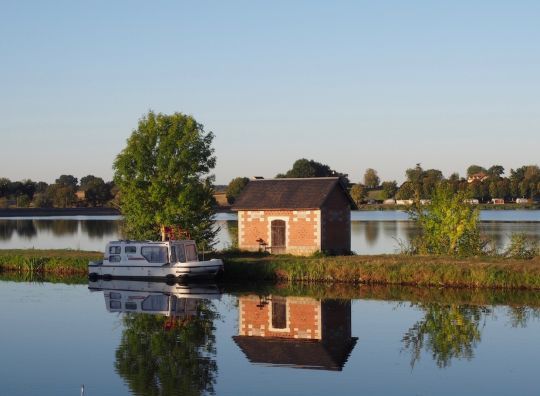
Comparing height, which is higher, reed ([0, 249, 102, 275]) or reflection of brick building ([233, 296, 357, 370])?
reed ([0, 249, 102, 275])

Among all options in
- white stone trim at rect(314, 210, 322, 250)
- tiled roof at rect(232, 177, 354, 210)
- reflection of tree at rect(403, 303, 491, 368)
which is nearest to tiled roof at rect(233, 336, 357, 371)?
reflection of tree at rect(403, 303, 491, 368)

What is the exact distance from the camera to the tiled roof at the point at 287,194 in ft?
147

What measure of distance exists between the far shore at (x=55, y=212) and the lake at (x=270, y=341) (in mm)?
120678

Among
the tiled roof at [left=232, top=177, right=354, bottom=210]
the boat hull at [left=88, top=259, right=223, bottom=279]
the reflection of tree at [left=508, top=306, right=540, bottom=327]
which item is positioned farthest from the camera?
the tiled roof at [left=232, top=177, right=354, bottom=210]

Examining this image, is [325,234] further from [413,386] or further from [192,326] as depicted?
[413,386]

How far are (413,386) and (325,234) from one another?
81.9 ft

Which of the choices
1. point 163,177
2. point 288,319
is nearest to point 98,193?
point 163,177

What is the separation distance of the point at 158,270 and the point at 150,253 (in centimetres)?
103

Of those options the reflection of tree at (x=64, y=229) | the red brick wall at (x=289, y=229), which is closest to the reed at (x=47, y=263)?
the red brick wall at (x=289, y=229)

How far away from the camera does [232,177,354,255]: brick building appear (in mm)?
44469

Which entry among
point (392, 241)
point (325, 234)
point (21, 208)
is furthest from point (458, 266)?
point (21, 208)

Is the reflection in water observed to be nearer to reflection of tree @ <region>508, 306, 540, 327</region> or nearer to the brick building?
the brick building

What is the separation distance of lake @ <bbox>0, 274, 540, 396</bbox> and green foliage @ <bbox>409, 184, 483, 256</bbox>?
749cm

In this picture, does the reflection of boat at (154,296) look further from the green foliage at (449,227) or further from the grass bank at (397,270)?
the green foliage at (449,227)
